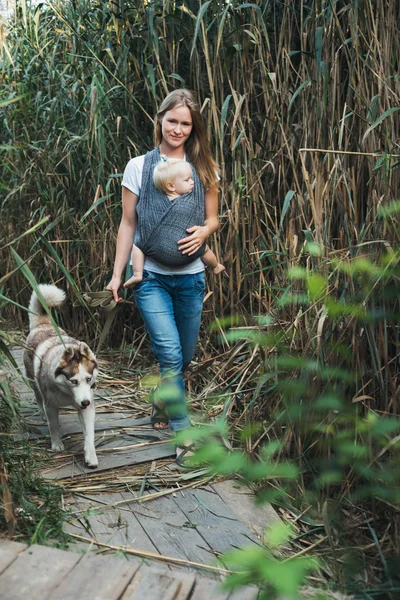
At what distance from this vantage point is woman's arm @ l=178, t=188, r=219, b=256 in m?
3.46

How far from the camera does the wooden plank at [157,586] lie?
1.78 meters

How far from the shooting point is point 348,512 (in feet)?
9.17

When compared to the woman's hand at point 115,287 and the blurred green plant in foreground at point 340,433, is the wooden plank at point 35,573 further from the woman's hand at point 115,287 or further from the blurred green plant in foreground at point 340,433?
the woman's hand at point 115,287

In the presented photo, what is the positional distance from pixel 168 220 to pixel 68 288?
219 centimetres

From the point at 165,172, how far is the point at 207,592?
2.17m

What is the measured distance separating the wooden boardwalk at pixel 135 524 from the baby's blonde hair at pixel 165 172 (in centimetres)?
130

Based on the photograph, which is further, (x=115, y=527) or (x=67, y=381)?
(x=67, y=381)

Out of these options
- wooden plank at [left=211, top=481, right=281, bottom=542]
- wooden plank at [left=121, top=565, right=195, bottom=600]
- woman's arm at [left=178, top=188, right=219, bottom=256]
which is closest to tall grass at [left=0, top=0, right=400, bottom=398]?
woman's arm at [left=178, top=188, right=219, bottom=256]

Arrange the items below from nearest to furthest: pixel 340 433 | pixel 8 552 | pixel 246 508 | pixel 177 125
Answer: pixel 8 552, pixel 340 433, pixel 246 508, pixel 177 125

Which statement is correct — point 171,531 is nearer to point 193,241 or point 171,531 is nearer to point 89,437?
point 89,437

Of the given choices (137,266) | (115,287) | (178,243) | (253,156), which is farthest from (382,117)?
(115,287)

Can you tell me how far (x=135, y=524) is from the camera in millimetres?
2795

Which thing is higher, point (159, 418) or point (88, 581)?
A: point (88, 581)

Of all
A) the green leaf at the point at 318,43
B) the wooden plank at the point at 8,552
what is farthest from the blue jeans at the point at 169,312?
the wooden plank at the point at 8,552
